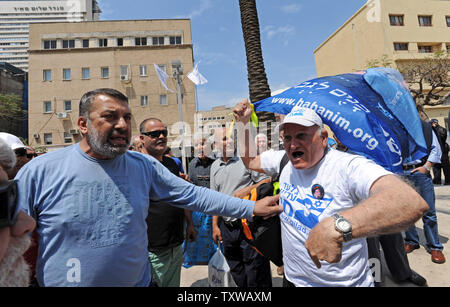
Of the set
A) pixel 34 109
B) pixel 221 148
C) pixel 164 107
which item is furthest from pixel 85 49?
pixel 221 148

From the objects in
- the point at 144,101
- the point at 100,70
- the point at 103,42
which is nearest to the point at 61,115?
the point at 100,70

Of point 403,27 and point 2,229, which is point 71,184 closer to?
point 2,229

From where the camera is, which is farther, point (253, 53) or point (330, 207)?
point (253, 53)

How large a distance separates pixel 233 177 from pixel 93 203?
5.88ft

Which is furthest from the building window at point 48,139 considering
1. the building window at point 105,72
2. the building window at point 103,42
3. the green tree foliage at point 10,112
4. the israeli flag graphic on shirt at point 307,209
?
the israeli flag graphic on shirt at point 307,209

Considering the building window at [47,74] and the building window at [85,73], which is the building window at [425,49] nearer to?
the building window at [85,73]

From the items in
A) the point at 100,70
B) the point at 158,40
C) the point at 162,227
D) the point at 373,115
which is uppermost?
the point at 158,40

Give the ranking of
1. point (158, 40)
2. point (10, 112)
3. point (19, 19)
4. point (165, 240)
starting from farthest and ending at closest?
point (19, 19) < point (158, 40) < point (10, 112) < point (165, 240)

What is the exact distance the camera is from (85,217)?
1.42 meters

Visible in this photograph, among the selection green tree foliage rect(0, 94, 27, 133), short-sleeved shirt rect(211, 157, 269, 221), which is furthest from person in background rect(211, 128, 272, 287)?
green tree foliage rect(0, 94, 27, 133)

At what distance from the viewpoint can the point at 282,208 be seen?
1857 mm

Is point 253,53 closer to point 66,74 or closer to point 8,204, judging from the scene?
point 8,204
